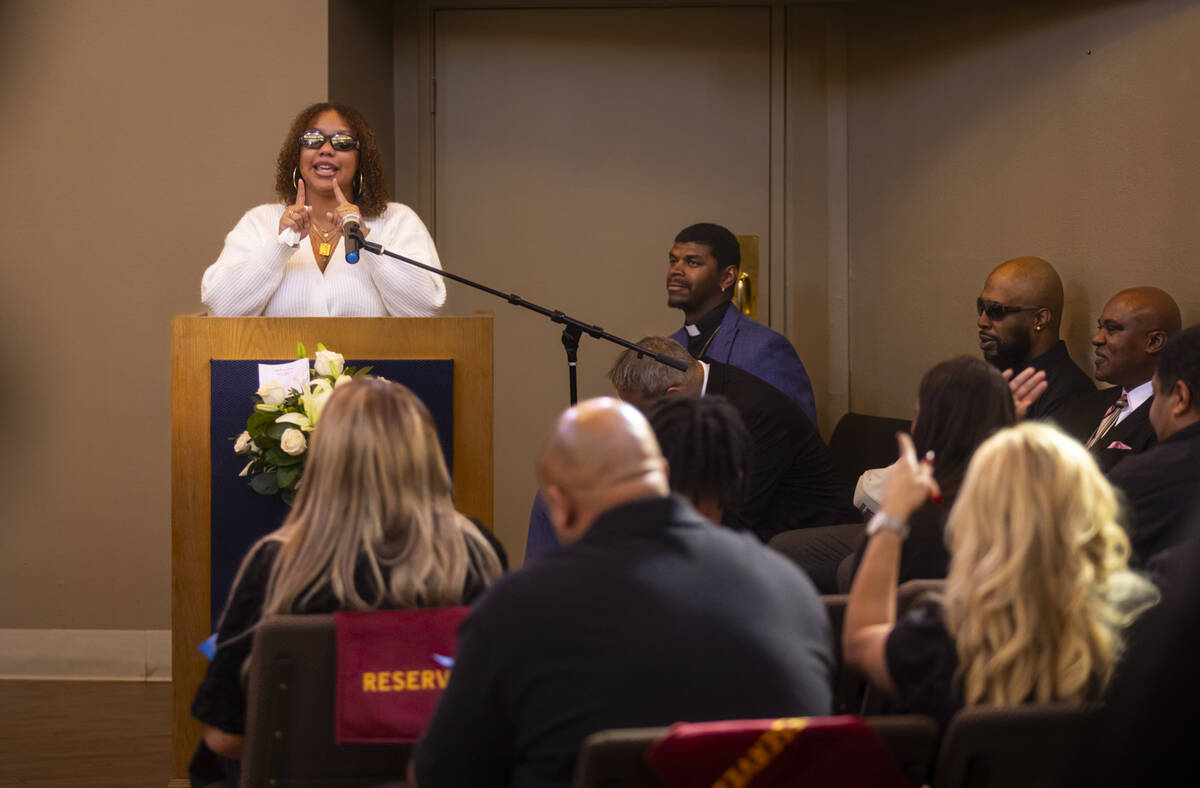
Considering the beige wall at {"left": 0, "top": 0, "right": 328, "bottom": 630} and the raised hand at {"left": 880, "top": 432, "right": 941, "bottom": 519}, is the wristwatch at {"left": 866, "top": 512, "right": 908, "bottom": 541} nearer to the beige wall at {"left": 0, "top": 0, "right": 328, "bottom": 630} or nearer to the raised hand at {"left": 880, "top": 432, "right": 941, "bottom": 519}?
the raised hand at {"left": 880, "top": 432, "right": 941, "bottom": 519}

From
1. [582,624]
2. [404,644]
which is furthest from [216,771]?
[582,624]

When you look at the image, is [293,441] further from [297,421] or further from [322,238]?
[322,238]

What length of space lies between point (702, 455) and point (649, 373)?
1.14 m

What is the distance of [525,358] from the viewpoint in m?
6.42

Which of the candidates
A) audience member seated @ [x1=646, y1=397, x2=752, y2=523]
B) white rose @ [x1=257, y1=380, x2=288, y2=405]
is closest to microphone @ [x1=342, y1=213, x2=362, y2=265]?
white rose @ [x1=257, y1=380, x2=288, y2=405]

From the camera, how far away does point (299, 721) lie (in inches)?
78.3

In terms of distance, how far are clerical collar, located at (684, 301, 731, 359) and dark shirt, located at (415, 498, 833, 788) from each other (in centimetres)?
372

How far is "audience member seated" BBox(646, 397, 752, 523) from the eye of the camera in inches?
95.2

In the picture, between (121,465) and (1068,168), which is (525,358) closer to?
(121,465)

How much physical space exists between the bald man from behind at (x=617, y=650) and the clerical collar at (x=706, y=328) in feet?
12.1

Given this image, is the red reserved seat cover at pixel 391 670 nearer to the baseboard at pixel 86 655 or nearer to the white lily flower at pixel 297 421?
the white lily flower at pixel 297 421

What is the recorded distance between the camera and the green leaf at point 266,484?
3062 millimetres

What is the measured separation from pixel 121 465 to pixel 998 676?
410 centimetres

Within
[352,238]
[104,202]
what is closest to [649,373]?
[352,238]
